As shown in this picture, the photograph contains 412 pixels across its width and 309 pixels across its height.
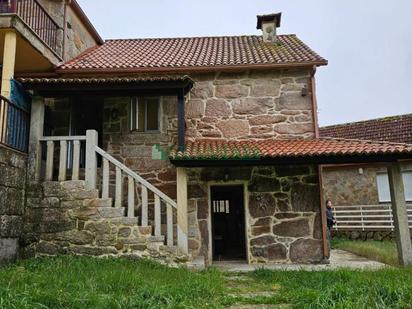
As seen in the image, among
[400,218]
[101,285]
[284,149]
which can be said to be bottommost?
[101,285]

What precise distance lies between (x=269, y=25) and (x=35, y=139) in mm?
8005

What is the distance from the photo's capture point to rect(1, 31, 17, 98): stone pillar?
673 centimetres

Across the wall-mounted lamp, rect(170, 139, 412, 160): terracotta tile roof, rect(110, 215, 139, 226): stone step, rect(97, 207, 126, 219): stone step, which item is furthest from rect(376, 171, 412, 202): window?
→ rect(97, 207, 126, 219): stone step

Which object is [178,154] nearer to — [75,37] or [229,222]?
[229,222]

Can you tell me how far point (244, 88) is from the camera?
8.85m

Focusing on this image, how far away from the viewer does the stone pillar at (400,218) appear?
6.98 m

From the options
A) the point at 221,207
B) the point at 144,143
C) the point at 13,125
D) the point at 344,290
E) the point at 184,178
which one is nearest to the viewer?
the point at 344,290

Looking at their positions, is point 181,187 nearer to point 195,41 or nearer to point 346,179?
point 195,41

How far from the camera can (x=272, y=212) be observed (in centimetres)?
806

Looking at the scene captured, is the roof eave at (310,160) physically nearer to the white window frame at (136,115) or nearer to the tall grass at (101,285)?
the white window frame at (136,115)

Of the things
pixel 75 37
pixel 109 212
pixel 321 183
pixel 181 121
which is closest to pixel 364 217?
pixel 321 183

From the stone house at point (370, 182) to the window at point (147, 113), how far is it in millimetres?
8788

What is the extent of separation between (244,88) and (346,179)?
779cm

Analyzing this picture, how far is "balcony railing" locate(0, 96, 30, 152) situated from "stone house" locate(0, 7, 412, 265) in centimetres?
14
